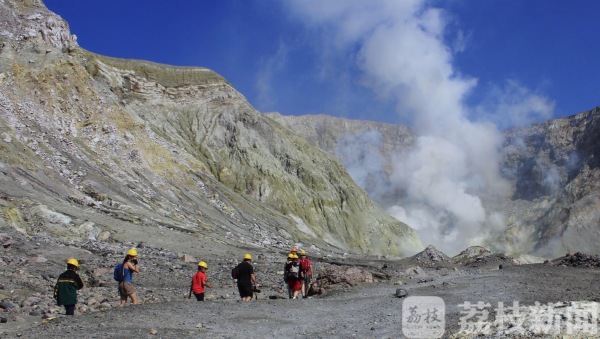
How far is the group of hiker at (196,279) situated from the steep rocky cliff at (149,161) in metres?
15.7

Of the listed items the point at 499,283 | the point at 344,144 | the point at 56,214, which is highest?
the point at 344,144

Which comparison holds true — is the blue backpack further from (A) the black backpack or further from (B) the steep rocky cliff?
(B) the steep rocky cliff

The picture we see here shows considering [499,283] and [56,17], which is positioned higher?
[56,17]

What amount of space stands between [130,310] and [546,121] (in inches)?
5858

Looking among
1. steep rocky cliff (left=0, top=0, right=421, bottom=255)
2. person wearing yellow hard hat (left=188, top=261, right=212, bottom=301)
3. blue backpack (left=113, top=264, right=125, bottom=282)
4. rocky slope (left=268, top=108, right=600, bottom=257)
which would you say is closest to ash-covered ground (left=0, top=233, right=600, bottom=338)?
person wearing yellow hard hat (left=188, top=261, right=212, bottom=301)

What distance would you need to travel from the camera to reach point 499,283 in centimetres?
1750

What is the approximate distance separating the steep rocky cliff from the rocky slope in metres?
27.5

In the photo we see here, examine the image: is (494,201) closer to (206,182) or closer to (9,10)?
(206,182)

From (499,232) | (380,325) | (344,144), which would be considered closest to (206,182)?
(380,325)

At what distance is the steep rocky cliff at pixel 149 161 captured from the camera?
117 ft

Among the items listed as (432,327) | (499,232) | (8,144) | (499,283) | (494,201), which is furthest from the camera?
(494,201)

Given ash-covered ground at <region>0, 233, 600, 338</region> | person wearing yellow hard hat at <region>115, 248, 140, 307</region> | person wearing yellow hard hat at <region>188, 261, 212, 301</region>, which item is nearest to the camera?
ash-covered ground at <region>0, 233, 600, 338</region>

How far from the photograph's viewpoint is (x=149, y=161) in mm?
53438

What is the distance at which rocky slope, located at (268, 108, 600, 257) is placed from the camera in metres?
96.2
